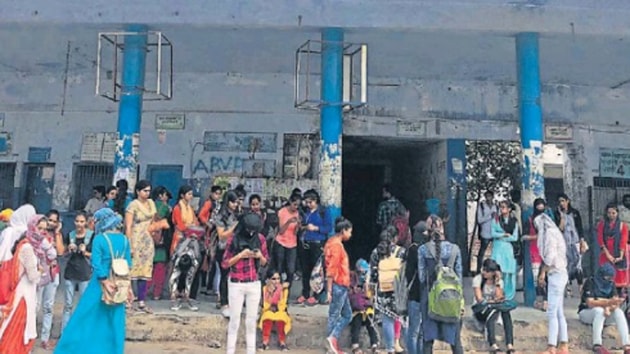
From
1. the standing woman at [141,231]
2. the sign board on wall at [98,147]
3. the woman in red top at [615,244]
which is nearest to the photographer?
the standing woman at [141,231]

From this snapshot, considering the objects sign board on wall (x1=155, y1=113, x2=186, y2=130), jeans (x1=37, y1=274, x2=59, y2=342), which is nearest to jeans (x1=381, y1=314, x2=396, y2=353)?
jeans (x1=37, y1=274, x2=59, y2=342)

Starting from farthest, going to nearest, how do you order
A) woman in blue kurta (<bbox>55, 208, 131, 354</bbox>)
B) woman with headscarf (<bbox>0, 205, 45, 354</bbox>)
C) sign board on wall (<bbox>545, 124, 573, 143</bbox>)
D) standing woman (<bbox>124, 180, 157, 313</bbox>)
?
sign board on wall (<bbox>545, 124, 573, 143</bbox>) < standing woman (<bbox>124, 180, 157, 313</bbox>) < woman with headscarf (<bbox>0, 205, 45, 354</bbox>) < woman in blue kurta (<bbox>55, 208, 131, 354</bbox>)

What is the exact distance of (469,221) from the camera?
11539 mm

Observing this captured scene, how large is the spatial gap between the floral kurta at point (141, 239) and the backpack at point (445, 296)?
330 centimetres

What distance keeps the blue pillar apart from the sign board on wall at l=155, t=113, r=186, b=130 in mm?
3809

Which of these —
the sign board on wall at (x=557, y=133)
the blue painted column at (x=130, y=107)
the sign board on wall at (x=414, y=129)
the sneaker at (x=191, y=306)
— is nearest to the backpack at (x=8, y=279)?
the sneaker at (x=191, y=306)

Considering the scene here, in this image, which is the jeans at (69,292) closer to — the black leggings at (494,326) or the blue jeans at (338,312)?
the blue jeans at (338,312)

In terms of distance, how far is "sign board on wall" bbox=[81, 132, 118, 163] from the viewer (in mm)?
10930

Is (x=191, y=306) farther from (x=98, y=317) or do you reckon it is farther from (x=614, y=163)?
(x=614, y=163)

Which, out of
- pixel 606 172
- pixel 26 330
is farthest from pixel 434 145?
pixel 26 330

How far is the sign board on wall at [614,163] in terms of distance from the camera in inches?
449

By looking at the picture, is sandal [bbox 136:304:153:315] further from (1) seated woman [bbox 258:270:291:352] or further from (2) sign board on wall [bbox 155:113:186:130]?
(2) sign board on wall [bbox 155:113:186:130]

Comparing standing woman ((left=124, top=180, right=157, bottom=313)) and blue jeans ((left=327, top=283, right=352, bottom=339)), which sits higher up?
standing woman ((left=124, top=180, right=157, bottom=313))

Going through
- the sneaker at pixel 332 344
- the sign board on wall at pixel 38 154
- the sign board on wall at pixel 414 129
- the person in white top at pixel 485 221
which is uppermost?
the sign board on wall at pixel 414 129
